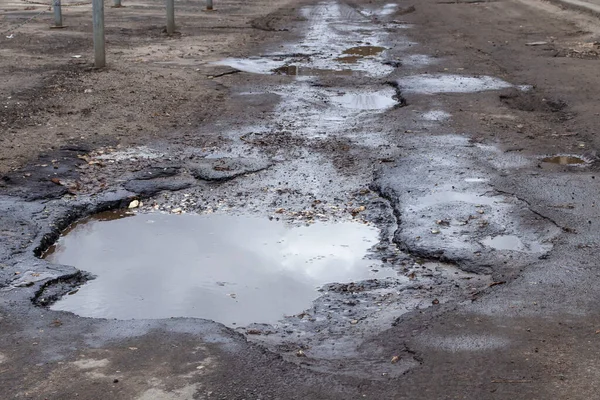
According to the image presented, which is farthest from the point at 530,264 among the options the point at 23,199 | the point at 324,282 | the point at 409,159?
the point at 23,199

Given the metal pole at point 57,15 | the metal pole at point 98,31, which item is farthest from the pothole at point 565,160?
the metal pole at point 57,15

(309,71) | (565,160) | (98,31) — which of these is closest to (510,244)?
(565,160)

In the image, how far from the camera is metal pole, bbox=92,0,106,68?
12.4 metres

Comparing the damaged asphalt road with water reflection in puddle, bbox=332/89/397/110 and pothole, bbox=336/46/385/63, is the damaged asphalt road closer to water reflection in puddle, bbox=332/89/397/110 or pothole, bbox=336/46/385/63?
water reflection in puddle, bbox=332/89/397/110

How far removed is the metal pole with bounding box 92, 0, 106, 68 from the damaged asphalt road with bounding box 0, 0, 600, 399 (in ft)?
6.57

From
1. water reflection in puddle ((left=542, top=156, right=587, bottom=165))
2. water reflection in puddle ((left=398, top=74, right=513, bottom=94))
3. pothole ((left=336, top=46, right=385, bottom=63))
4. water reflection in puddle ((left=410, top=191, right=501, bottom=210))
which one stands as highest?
water reflection in puddle ((left=542, top=156, right=587, bottom=165))

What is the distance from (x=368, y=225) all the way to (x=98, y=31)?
734cm

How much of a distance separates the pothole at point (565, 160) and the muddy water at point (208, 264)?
268 cm

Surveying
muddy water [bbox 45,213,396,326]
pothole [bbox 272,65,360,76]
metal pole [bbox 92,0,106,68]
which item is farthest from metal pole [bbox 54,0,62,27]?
Result: muddy water [bbox 45,213,396,326]

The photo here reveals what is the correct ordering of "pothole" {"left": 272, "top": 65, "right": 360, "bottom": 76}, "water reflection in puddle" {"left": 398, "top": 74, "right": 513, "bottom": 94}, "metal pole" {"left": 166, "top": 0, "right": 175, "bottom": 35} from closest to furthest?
"water reflection in puddle" {"left": 398, "top": 74, "right": 513, "bottom": 94}
"pothole" {"left": 272, "top": 65, "right": 360, "bottom": 76}
"metal pole" {"left": 166, "top": 0, "right": 175, "bottom": 35}

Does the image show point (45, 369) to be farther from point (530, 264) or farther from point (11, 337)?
point (530, 264)

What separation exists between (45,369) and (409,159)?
15.9 feet

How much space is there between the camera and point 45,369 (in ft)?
14.2

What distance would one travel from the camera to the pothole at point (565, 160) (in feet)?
27.0
